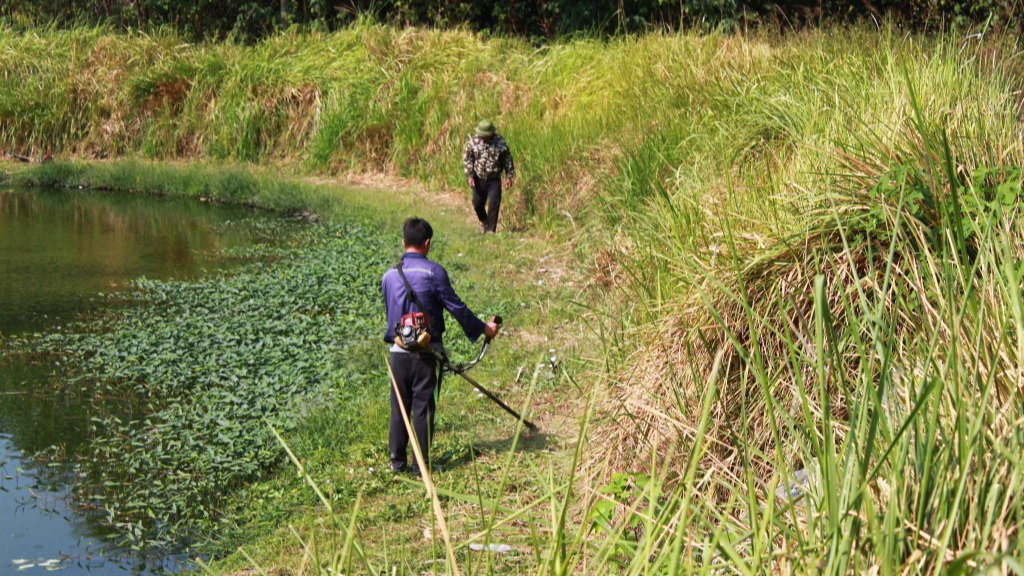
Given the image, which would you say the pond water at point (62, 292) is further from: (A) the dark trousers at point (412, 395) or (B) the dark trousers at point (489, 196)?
(B) the dark trousers at point (489, 196)

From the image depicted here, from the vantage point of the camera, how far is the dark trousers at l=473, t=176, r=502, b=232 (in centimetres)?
1606

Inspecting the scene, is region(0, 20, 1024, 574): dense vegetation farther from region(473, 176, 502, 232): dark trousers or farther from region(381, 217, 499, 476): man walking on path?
region(381, 217, 499, 476): man walking on path

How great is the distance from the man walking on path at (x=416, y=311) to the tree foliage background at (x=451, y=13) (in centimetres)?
1830

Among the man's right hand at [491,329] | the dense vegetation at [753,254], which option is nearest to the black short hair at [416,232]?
the man's right hand at [491,329]

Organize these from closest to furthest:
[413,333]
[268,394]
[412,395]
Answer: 1. [413,333]
2. [412,395]
3. [268,394]

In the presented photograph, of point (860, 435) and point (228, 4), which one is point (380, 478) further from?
point (228, 4)

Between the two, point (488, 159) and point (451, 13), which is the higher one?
point (451, 13)

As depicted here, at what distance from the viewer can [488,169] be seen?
1605 cm

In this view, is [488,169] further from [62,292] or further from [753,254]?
[753,254]

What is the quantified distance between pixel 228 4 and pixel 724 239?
30.0 metres

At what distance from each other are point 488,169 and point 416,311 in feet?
30.6

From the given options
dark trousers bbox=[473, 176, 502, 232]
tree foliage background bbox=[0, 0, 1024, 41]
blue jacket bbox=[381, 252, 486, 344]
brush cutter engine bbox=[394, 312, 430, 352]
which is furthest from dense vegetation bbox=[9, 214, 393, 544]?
tree foliage background bbox=[0, 0, 1024, 41]

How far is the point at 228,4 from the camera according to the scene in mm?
33188

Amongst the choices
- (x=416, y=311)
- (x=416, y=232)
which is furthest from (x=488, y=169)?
(x=416, y=311)
